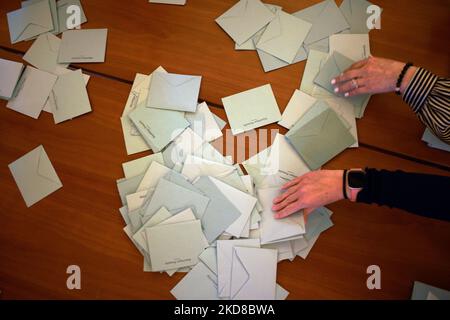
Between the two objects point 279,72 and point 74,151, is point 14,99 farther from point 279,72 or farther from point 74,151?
point 279,72

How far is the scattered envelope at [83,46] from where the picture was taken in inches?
46.9

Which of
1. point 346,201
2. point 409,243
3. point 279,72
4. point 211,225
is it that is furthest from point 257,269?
point 279,72

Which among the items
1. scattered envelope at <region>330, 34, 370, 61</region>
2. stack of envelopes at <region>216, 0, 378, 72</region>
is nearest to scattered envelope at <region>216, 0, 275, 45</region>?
stack of envelopes at <region>216, 0, 378, 72</region>

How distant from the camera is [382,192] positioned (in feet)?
2.98

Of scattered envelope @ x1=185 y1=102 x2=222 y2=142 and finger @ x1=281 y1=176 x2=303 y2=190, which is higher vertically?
scattered envelope @ x1=185 y1=102 x2=222 y2=142

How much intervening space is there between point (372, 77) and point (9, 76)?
3.57 ft

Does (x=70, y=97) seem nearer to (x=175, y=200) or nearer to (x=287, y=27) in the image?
(x=175, y=200)

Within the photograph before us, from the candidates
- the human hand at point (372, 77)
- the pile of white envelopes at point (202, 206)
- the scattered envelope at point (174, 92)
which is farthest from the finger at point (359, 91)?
the scattered envelope at point (174, 92)

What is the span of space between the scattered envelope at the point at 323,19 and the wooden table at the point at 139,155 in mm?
42

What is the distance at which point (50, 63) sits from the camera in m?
1.20

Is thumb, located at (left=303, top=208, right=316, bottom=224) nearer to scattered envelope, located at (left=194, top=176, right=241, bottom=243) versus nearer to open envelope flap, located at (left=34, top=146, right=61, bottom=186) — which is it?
scattered envelope, located at (left=194, top=176, right=241, bottom=243)

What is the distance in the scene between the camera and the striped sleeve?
958 mm
